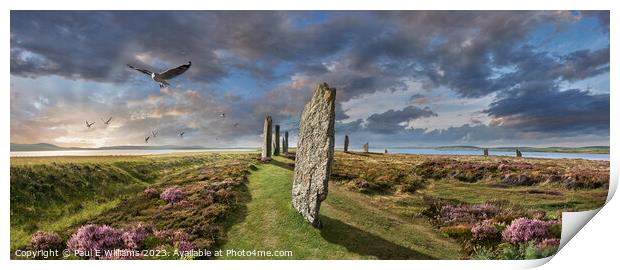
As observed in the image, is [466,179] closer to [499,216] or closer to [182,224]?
[499,216]

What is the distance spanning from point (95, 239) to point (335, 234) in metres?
7.46

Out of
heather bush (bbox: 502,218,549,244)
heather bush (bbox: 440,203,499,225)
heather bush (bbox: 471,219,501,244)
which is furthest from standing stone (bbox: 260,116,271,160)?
heather bush (bbox: 502,218,549,244)

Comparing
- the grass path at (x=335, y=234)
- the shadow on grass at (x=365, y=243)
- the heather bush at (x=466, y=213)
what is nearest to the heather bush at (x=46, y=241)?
the grass path at (x=335, y=234)

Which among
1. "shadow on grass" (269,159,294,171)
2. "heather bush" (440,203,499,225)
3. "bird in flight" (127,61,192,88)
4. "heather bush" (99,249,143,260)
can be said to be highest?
"bird in flight" (127,61,192,88)

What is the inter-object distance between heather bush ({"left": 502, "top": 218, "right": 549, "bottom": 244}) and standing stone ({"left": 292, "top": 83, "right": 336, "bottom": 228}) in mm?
6350

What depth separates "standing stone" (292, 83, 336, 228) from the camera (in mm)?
9555

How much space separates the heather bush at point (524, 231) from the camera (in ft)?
35.6

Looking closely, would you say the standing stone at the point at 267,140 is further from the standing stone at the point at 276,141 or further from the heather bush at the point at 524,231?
the heather bush at the point at 524,231

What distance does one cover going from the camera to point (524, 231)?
1102 cm

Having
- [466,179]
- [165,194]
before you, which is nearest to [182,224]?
[165,194]

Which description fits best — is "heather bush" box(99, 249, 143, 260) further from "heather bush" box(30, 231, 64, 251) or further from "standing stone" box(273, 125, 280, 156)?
"standing stone" box(273, 125, 280, 156)

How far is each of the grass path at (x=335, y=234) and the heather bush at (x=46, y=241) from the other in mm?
5223

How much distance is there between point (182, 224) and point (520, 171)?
58.2 ft

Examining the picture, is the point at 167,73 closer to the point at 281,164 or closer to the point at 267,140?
the point at 281,164
